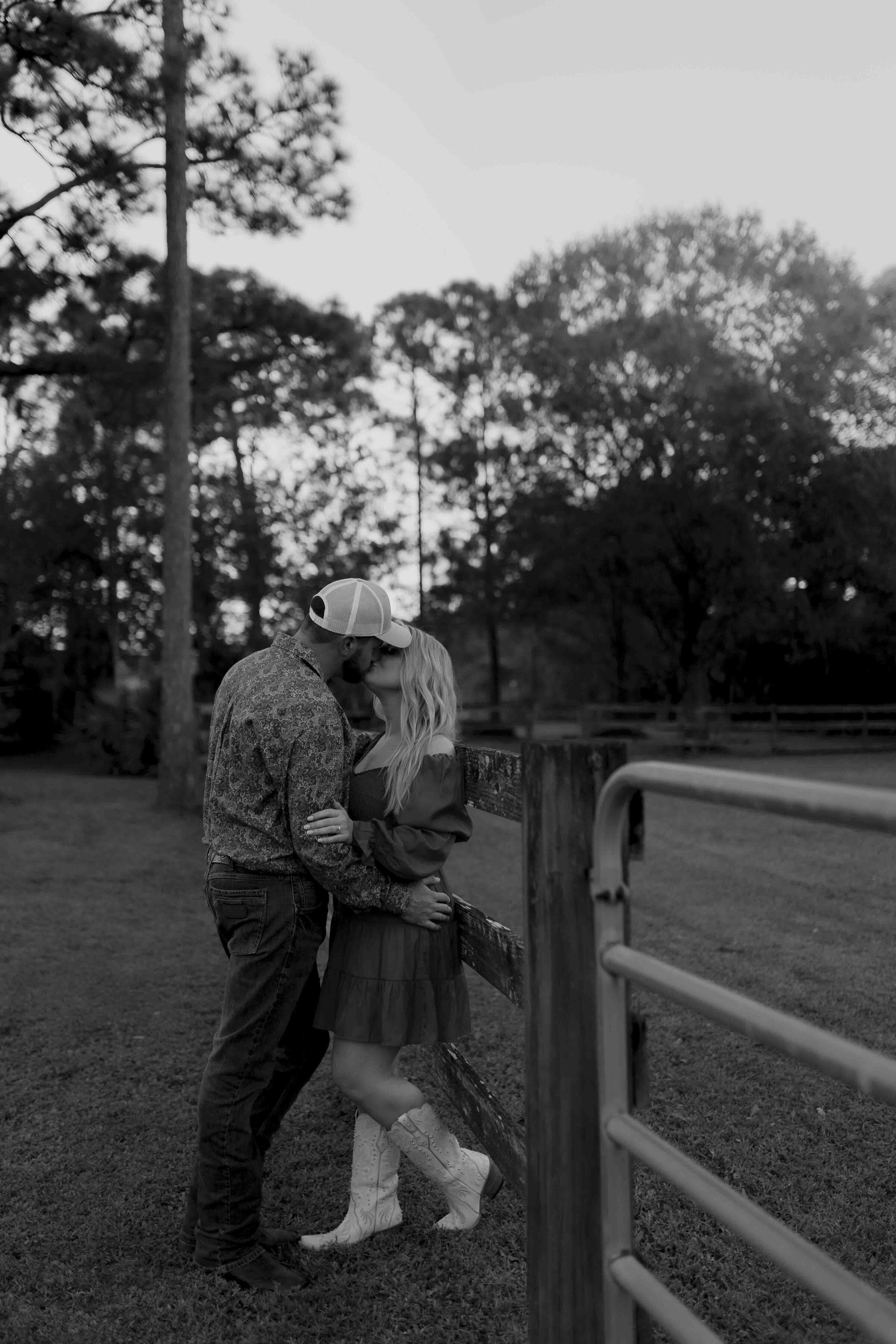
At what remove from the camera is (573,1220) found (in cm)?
225

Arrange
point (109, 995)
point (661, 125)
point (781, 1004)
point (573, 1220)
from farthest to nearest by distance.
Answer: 1. point (661, 125)
2. point (109, 995)
3. point (781, 1004)
4. point (573, 1220)

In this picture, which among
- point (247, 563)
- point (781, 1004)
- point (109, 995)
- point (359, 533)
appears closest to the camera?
point (781, 1004)

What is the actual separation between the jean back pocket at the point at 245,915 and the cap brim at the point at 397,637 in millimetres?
763

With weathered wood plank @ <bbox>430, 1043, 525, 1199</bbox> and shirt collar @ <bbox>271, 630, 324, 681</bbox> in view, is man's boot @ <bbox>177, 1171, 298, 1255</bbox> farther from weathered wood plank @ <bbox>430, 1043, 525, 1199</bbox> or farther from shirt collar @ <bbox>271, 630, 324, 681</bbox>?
shirt collar @ <bbox>271, 630, 324, 681</bbox>

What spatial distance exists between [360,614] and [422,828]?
0.61 metres

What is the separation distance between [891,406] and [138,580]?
796 inches

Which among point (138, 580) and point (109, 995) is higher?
point (138, 580)

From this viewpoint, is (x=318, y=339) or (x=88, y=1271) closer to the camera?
(x=88, y=1271)

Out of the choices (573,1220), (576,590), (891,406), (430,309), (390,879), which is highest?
(430,309)

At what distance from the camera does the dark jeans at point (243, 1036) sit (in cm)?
317

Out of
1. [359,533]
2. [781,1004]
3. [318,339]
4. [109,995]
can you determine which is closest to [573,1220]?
[781,1004]

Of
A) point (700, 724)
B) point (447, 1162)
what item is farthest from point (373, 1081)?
point (700, 724)

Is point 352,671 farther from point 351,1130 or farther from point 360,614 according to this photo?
point 351,1130

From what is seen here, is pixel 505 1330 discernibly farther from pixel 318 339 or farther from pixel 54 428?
pixel 54 428
